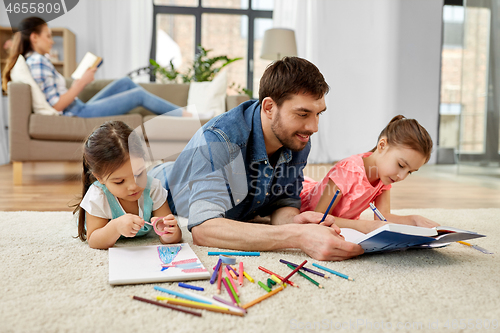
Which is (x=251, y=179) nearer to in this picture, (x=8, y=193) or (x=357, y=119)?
(x=8, y=193)

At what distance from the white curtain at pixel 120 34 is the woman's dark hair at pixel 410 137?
11.7ft

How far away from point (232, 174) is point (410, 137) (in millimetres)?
539

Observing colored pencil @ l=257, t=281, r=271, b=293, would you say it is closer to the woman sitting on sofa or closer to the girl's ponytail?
the girl's ponytail

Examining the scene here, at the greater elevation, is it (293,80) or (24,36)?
(24,36)

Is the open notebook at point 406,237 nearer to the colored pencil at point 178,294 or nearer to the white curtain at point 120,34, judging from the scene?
the colored pencil at point 178,294

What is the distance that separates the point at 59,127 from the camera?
88.6 inches

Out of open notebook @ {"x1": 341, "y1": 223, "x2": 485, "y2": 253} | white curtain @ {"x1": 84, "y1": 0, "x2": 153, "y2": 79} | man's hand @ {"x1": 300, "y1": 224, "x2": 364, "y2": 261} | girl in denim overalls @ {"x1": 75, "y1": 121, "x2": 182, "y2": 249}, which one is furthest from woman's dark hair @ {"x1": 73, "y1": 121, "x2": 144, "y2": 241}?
Result: white curtain @ {"x1": 84, "y1": 0, "x2": 153, "y2": 79}

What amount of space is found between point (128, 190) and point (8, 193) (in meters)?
1.29

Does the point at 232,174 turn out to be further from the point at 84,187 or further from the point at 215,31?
the point at 215,31

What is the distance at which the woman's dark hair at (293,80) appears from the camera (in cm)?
98

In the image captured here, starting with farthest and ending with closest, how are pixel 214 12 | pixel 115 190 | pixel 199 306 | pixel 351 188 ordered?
1. pixel 214 12
2. pixel 351 188
3. pixel 115 190
4. pixel 199 306

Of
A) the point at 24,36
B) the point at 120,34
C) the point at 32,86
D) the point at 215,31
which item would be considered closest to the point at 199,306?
the point at 32,86

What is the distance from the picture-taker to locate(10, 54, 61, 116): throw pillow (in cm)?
221

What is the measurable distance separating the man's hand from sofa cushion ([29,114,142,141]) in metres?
1.67
